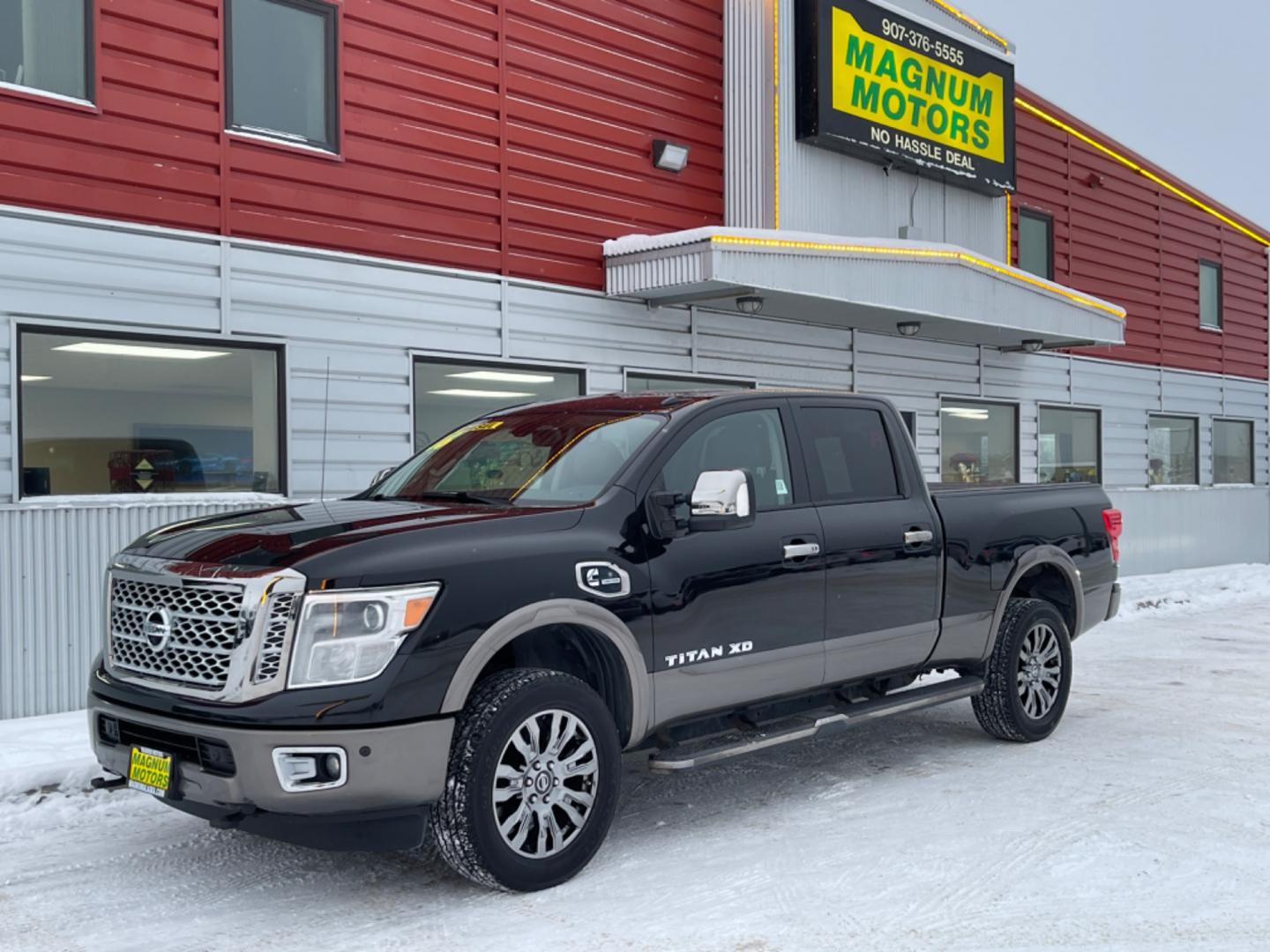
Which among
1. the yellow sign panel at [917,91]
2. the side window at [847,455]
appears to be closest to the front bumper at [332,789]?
the side window at [847,455]

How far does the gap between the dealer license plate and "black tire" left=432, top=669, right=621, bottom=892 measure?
3.12 ft

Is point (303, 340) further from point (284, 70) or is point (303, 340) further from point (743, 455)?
point (743, 455)

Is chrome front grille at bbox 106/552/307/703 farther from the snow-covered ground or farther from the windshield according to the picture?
the windshield

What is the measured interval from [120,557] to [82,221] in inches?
173

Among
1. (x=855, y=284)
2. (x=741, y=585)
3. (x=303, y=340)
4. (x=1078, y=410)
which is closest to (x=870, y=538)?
(x=741, y=585)

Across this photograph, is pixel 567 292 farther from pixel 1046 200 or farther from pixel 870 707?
pixel 1046 200

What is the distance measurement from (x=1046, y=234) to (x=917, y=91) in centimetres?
466

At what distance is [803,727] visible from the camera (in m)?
5.71

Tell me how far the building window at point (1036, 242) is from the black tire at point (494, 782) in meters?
14.8

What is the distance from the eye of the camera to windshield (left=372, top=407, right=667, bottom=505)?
17.9 ft

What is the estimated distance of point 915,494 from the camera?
6676mm

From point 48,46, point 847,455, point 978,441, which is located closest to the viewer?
point 847,455

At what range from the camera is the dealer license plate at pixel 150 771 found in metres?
4.43

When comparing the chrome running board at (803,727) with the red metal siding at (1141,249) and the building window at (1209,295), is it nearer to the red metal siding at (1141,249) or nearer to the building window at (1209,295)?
the red metal siding at (1141,249)
